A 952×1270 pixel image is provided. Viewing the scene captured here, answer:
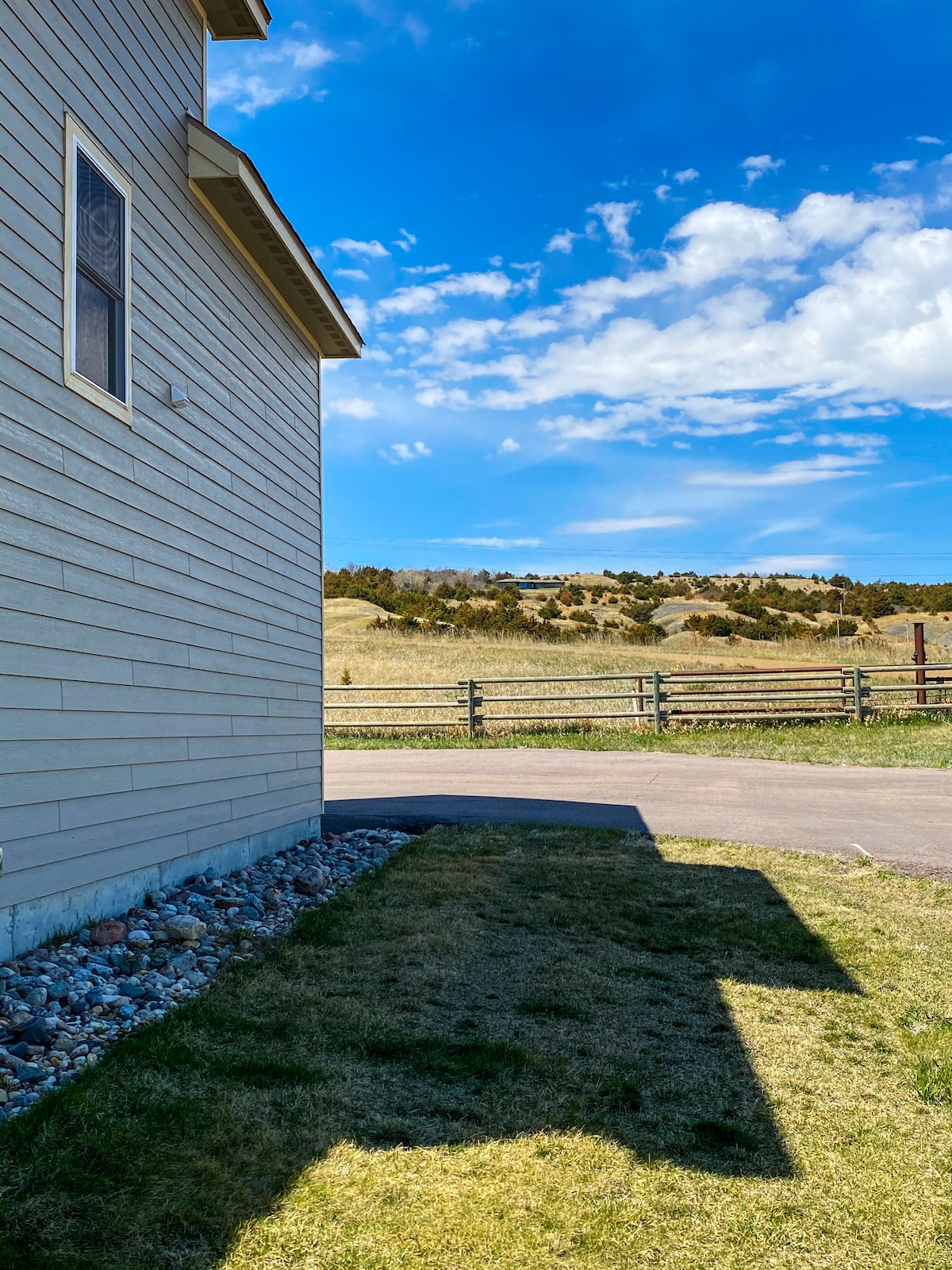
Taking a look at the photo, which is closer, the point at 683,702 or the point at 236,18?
the point at 236,18

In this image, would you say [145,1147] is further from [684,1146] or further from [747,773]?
[747,773]

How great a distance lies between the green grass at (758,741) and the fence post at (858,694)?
265 mm

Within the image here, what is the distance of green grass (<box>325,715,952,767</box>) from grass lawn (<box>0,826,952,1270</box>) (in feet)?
30.9

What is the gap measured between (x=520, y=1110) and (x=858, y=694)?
16.9 m

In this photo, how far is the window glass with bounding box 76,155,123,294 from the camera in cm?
527

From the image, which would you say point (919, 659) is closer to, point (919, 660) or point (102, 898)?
point (919, 660)

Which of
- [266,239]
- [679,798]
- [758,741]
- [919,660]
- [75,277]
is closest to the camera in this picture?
[75,277]

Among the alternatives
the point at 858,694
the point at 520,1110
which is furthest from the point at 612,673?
the point at 520,1110

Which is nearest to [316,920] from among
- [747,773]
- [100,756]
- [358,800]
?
[100,756]

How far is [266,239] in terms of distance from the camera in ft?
25.4

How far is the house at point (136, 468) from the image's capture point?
15.2ft

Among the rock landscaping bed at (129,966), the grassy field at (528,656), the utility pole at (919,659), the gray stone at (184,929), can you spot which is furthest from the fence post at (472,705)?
the gray stone at (184,929)

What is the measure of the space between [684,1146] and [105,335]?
16.3 ft

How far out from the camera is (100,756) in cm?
527
